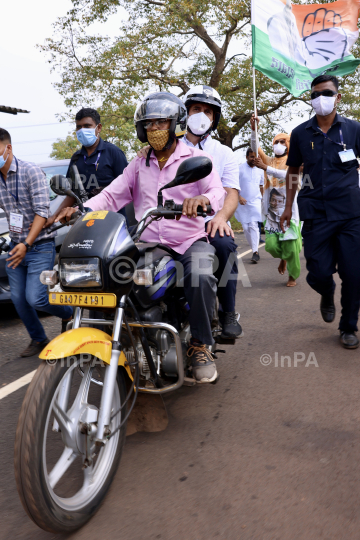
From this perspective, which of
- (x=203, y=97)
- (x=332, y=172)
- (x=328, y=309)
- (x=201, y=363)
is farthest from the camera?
(x=328, y=309)

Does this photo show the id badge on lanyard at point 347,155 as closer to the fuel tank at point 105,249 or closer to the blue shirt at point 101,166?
the blue shirt at point 101,166

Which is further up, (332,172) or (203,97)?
(203,97)

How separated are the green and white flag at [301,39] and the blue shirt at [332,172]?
2703 mm

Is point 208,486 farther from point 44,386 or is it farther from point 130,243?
point 130,243

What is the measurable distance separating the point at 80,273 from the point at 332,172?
3.09 m

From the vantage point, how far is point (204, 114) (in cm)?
425

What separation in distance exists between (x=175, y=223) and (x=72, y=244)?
3.28 feet

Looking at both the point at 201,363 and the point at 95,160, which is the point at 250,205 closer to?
the point at 95,160

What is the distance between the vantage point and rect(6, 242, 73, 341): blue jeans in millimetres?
4770

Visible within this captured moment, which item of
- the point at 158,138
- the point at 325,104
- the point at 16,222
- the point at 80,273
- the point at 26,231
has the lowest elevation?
the point at 26,231

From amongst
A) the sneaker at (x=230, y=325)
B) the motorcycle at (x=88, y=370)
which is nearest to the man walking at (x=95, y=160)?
the sneaker at (x=230, y=325)

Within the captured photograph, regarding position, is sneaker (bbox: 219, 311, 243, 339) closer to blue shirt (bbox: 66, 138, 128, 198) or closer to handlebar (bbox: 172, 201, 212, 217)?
handlebar (bbox: 172, 201, 212, 217)

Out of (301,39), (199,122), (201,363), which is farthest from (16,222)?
(301,39)

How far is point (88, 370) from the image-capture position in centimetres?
258
